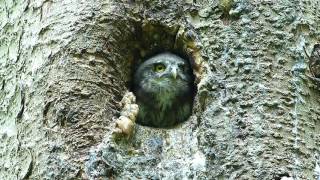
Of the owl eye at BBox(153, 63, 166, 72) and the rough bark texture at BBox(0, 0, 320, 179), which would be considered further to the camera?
the owl eye at BBox(153, 63, 166, 72)

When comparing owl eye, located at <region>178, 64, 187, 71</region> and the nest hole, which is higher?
the nest hole

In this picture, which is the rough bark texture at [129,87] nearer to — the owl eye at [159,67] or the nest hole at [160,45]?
the nest hole at [160,45]

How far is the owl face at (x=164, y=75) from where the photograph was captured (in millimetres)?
2795

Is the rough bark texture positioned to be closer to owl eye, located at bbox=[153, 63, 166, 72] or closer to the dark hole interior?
the dark hole interior

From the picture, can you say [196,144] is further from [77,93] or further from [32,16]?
[32,16]

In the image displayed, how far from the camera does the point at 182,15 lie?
2643 mm

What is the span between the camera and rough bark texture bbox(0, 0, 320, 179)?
7.30 feet

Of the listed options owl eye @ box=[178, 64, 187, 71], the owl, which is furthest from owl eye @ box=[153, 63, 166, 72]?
owl eye @ box=[178, 64, 187, 71]

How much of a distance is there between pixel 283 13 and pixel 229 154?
0.62m

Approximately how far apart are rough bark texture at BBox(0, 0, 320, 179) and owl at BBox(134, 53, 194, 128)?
0.25ft

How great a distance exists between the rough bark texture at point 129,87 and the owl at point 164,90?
0.08 metres

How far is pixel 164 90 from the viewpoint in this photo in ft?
9.63

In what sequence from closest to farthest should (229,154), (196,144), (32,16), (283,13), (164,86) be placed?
(229,154) < (196,144) < (283,13) < (32,16) < (164,86)

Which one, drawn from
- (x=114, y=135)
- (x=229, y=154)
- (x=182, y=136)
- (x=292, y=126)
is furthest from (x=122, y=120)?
(x=292, y=126)
